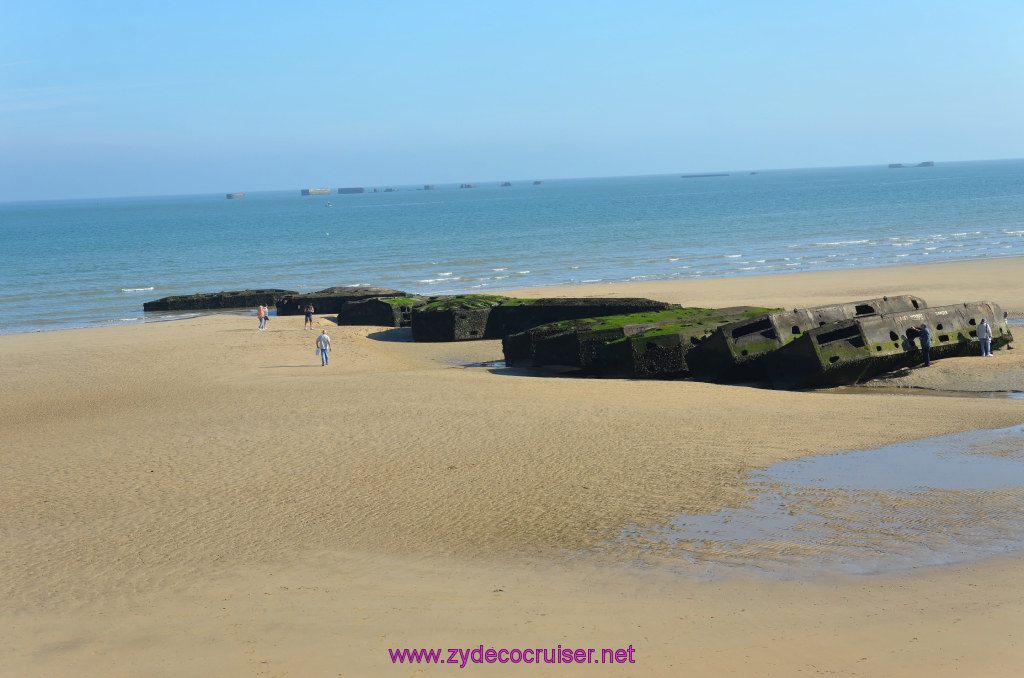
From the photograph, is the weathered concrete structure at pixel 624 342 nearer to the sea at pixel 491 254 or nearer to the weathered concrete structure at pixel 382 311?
the weathered concrete structure at pixel 382 311

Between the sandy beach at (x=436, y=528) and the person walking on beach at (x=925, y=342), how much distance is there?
1.46 ft

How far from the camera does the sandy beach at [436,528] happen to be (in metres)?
8.02

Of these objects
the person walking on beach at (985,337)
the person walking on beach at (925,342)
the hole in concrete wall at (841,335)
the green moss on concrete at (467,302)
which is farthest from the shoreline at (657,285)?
the hole in concrete wall at (841,335)

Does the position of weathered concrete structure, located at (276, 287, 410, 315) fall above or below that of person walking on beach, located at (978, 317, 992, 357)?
below

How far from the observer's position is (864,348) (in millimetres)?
19078

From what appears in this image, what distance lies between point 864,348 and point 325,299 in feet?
76.2

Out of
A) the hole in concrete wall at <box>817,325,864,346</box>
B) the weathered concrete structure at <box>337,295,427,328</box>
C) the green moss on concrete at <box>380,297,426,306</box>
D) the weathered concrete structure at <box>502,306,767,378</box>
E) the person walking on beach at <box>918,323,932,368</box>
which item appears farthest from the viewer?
the green moss on concrete at <box>380,297,426,306</box>

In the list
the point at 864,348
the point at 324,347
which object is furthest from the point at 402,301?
the point at 864,348

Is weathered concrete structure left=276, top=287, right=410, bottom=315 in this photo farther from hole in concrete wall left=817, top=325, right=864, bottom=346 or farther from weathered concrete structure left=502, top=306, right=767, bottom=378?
hole in concrete wall left=817, top=325, right=864, bottom=346

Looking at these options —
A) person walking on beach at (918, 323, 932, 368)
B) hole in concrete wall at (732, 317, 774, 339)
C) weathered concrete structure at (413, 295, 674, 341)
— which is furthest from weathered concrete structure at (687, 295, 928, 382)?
weathered concrete structure at (413, 295, 674, 341)

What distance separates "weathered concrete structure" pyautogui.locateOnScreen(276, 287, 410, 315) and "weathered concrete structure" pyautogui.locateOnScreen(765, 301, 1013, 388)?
20198 mm

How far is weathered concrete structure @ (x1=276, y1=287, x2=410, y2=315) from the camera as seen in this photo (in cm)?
3709

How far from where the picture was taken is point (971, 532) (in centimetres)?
1031

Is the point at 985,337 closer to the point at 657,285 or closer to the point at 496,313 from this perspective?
the point at 496,313
